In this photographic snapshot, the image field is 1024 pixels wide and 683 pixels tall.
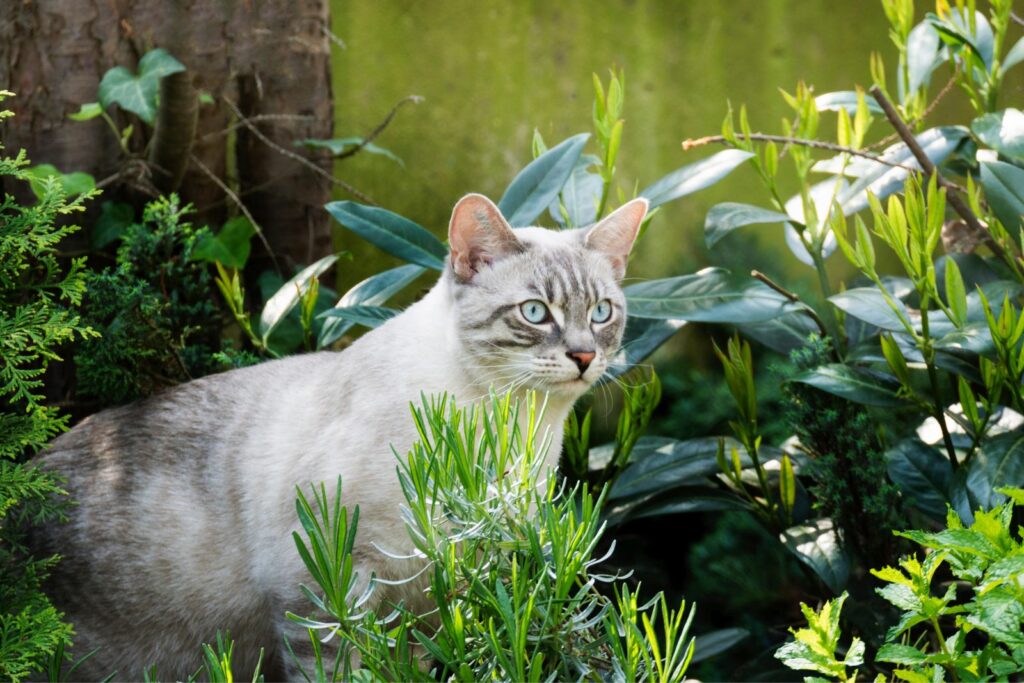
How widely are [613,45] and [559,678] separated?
9.79ft

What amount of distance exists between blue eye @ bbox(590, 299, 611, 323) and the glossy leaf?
4.33 feet

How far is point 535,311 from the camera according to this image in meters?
2.15

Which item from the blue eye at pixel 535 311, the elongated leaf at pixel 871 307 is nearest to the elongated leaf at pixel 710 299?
the elongated leaf at pixel 871 307

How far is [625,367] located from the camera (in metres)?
2.52

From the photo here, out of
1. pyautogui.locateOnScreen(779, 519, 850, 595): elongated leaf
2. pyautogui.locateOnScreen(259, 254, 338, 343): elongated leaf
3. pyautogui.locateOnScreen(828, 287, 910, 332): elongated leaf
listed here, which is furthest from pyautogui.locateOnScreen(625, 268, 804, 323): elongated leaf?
pyautogui.locateOnScreen(259, 254, 338, 343): elongated leaf

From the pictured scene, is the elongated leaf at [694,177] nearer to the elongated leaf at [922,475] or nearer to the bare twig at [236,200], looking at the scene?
the elongated leaf at [922,475]

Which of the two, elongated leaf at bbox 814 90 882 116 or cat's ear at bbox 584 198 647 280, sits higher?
elongated leaf at bbox 814 90 882 116

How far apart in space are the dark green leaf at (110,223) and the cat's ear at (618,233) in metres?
1.34

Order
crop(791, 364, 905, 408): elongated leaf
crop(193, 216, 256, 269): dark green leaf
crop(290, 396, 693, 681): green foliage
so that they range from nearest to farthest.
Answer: crop(290, 396, 693, 681): green foliage < crop(791, 364, 905, 408): elongated leaf < crop(193, 216, 256, 269): dark green leaf

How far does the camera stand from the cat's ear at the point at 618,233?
2246 millimetres

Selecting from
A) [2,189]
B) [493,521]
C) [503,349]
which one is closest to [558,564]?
[493,521]

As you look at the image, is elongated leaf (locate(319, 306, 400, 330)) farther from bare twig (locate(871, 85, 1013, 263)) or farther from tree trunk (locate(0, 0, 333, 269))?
bare twig (locate(871, 85, 1013, 263))

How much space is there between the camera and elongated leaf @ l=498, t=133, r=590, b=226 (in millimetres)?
2477

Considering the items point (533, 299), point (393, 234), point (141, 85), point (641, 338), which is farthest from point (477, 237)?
point (141, 85)
